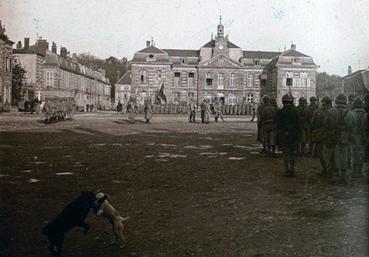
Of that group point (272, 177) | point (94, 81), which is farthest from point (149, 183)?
point (94, 81)

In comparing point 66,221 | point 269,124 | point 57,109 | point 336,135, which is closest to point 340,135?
point 336,135

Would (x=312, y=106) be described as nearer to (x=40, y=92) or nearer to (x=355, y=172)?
(x=355, y=172)

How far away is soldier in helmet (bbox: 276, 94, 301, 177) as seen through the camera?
31.4 feet

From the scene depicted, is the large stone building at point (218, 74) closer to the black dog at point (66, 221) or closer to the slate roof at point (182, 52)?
the slate roof at point (182, 52)

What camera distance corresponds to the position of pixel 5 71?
44500 mm

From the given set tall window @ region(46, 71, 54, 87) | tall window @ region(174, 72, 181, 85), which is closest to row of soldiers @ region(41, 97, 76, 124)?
tall window @ region(46, 71, 54, 87)

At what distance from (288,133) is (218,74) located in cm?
6370

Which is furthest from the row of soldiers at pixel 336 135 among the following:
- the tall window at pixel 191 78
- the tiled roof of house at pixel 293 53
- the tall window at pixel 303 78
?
the tiled roof of house at pixel 293 53

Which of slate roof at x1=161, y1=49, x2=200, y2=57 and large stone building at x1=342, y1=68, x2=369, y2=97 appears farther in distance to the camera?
slate roof at x1=161, y1=49, x2=200, y2=57

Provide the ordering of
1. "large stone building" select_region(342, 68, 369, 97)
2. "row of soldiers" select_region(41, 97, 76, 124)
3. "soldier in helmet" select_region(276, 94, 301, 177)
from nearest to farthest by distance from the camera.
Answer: "soldier in helmet" select_region(276, 94, 301, 177) → "large stone building" select_region(342, 68, 369, 97) → "row of soldiers" select_region(41, 97, 76, 124)

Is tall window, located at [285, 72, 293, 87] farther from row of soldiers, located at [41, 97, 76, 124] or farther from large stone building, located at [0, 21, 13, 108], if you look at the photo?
row of soldiers, located at [41, 97, 76, 124]

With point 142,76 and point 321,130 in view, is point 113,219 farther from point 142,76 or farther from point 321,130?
point 142,76

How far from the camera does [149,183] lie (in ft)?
28.0

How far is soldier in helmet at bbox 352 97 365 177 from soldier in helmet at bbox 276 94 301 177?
1267mm
